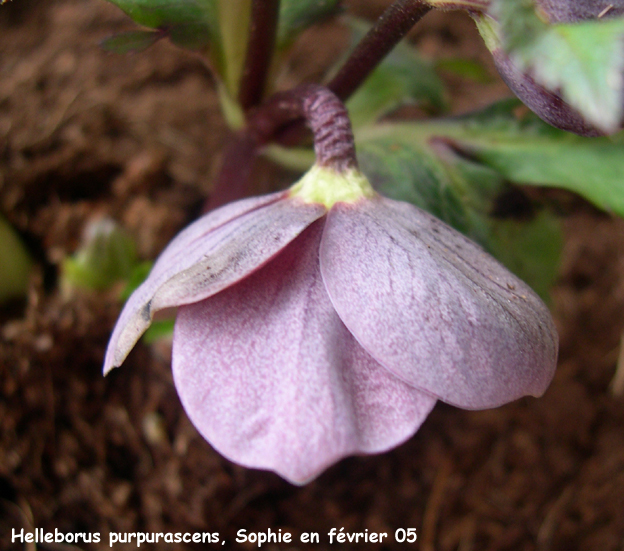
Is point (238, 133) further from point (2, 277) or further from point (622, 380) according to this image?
point (622, 380)

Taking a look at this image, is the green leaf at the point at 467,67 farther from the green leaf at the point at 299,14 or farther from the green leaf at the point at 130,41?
the green leaf at the point at 130,41

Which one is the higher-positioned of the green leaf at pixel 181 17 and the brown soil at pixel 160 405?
the green leaf at pixel 181 17

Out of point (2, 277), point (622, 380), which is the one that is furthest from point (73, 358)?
point (622, 380)

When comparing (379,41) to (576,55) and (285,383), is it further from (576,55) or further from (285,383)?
(285,383)

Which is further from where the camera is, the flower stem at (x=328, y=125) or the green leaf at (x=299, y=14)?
the green leaf at (x=299, y=14)

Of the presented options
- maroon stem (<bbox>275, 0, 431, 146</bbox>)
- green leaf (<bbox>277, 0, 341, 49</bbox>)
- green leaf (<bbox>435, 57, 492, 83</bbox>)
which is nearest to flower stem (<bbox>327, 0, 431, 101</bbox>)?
maroon stem (<bbox>275, 0, 431, 146</bbox>)

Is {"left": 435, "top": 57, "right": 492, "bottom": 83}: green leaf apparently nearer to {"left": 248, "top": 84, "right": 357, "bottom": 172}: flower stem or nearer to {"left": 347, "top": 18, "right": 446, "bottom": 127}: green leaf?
{"left": 347, "top": 18, "right": 446, "bottom": 127}: green leaf

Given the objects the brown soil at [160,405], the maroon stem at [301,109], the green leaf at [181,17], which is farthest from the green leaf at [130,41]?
the brown soil at [160,405]
